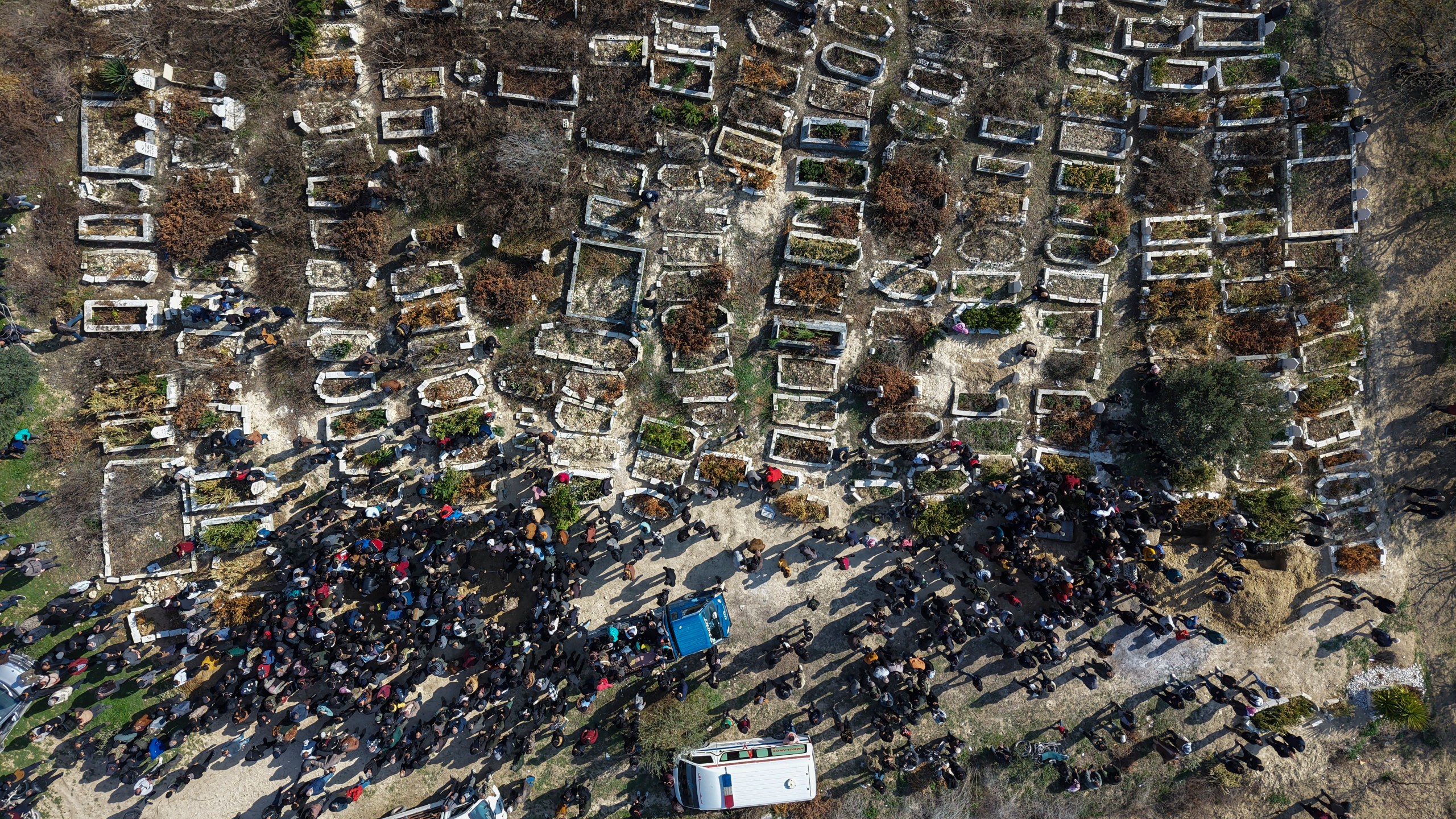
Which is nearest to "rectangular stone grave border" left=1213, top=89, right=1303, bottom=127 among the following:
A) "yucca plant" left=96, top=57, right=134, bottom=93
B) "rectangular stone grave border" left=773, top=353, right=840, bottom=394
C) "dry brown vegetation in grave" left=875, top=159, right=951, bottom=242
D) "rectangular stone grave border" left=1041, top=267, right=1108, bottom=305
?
"rectangular stone grave border" left=1041, top=267, right=1108, bottom=305

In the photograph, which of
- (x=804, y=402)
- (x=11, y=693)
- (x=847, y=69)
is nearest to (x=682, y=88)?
(x=847, y=69)

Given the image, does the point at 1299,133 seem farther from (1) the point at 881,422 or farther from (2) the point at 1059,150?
(1) the point at 881,422

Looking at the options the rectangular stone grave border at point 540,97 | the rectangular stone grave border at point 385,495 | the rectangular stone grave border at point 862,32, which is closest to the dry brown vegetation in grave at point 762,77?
the rectangular stone grave border at point 862,32

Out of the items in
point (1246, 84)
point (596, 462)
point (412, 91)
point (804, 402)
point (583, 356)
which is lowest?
point (596, 462)

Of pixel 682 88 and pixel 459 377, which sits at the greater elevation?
pixel 682 88

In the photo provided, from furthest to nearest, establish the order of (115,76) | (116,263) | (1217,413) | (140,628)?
(116,263)
(140,628)
(115,76)
(1217,413)

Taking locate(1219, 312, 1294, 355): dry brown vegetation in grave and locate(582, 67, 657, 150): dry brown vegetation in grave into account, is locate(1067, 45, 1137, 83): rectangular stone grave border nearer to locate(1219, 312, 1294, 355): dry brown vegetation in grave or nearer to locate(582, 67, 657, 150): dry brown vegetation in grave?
locate(1219, 312, 1294, 355): dry brown vegetation in grave

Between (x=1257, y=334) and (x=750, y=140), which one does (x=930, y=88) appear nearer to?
(x=750, y=140)
